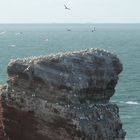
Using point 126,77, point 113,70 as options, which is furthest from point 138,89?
point 113,70

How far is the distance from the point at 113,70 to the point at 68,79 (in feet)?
8.91

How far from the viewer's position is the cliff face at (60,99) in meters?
31.8

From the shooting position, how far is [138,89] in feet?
254

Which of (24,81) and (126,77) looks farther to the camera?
(126,77)

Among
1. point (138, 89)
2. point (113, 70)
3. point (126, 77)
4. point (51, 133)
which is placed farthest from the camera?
point (126, 77)

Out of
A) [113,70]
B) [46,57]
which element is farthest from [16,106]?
[113,70]

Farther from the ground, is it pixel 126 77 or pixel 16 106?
pixel 16 106

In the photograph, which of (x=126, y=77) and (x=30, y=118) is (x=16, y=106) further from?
(x=126, y=77)

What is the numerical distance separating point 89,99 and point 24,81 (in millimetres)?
3258

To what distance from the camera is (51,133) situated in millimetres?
31703

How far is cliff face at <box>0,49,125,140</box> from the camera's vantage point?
3181 centimetres

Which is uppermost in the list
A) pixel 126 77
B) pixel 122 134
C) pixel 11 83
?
pixel 11 83

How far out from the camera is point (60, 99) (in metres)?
32.2

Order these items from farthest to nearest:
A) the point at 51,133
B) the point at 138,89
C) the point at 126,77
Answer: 1. the point at 126,77
2. the point at 138,89
3. the point at 51,133
